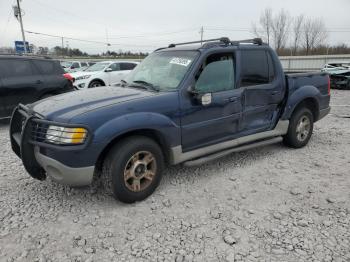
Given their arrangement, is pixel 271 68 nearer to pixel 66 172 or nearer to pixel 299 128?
pixel 299 128

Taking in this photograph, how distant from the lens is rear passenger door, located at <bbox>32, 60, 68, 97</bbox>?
7.54 m

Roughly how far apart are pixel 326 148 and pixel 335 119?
287 cm

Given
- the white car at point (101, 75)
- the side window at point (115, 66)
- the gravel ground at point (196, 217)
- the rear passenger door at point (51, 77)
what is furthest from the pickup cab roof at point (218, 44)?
the side window at point (115, 66)

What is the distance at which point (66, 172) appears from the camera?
9.74ft

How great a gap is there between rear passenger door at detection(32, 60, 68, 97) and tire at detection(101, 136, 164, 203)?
5.13 m

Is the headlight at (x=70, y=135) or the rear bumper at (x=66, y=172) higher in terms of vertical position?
the headlight at (x=70, y=135)

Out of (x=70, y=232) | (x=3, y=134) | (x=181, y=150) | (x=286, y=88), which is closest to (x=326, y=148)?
(x=286, y=88)

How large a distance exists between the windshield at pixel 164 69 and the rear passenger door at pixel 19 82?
12.8ft

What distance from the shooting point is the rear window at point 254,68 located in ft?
14.0

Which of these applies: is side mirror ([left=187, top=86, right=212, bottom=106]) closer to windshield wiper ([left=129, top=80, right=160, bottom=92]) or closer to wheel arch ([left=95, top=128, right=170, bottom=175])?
windshield wiper ([left=129, top=80, right=160, bottom=92])

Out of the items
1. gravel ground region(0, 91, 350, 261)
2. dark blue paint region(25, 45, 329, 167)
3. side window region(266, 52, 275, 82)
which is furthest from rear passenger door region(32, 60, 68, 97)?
side window region(266, 52, 275, 82)

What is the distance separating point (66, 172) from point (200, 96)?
1.75 m

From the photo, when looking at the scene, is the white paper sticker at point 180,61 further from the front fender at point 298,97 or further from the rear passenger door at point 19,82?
the rear passenger door at point 19,82

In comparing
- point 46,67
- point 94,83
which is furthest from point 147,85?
point 94,83
